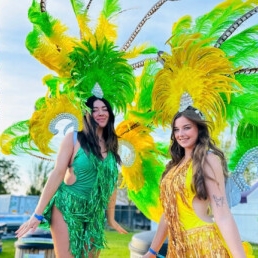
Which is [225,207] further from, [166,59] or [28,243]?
[28,243]

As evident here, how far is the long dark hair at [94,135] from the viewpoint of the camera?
2.55 m

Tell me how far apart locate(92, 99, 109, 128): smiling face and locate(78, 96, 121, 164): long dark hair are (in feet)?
0.06

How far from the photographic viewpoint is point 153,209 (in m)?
3.21

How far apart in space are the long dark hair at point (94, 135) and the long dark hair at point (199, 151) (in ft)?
1.58

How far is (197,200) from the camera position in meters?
2.07

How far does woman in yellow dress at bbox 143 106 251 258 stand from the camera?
1.99 m

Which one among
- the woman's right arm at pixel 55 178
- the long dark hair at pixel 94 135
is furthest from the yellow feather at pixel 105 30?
the woman's right arm at pixel 55 178

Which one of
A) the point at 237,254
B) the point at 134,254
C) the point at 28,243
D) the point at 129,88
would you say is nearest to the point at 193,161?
the point at 237,254

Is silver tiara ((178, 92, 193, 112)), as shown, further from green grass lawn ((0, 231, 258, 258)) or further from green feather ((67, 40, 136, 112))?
green grass lawn ((0, 231, 258, 258))

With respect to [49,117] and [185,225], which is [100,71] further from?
[185,225]

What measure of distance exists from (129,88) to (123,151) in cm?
45

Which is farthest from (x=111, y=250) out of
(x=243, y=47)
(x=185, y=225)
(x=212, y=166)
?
(x=212, y=166)

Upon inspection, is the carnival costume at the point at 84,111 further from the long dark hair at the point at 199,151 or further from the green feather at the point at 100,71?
the long dark hair at the point at 199,151

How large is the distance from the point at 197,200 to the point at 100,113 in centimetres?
87
